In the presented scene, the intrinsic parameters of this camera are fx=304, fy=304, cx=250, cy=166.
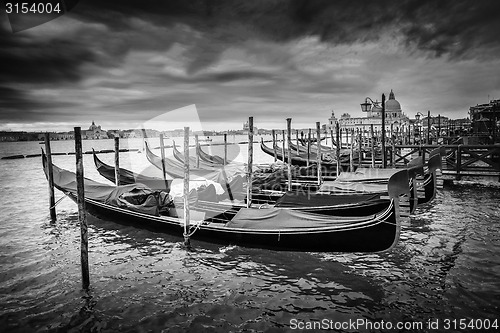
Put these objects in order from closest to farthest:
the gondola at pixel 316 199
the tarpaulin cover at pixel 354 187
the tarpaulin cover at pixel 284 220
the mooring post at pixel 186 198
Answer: the tarpaulin cover at pixel 284 220, the mooring post at pixel 186 198, the gondola at pixel 316 199, the tarpaulin cover at pixel 354 187

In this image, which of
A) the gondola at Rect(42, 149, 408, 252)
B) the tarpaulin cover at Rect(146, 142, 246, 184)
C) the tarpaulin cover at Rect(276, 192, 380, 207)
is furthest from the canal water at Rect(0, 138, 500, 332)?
the tarpaulin cover at Rect(146, 142, 246, 184)

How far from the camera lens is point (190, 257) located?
22.2 feet

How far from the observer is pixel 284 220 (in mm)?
6434

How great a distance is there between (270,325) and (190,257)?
298 cm

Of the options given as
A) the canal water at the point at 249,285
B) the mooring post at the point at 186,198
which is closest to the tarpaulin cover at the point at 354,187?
the canal water at the point at 249,285

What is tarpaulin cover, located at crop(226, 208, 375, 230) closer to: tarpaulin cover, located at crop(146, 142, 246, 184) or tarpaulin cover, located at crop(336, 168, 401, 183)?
tarpaulin cover, located at crop(146, 142, 246, 184)

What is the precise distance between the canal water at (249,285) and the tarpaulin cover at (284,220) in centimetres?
66

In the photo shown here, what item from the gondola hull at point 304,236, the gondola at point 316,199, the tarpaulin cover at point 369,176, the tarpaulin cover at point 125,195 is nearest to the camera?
the gondola hull at point 304,236

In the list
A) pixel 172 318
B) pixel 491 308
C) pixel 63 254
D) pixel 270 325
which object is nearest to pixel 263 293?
pixel 270 325

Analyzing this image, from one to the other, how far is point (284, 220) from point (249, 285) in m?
1.58

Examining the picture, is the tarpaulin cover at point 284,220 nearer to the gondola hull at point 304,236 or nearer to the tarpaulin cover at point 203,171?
the gondola hull at point 304,236

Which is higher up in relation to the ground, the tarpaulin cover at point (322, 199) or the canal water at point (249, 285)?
the tarpaulin cover at point (322, 199)

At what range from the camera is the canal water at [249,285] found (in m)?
4.36

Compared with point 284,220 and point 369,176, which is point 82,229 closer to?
point 284,220
